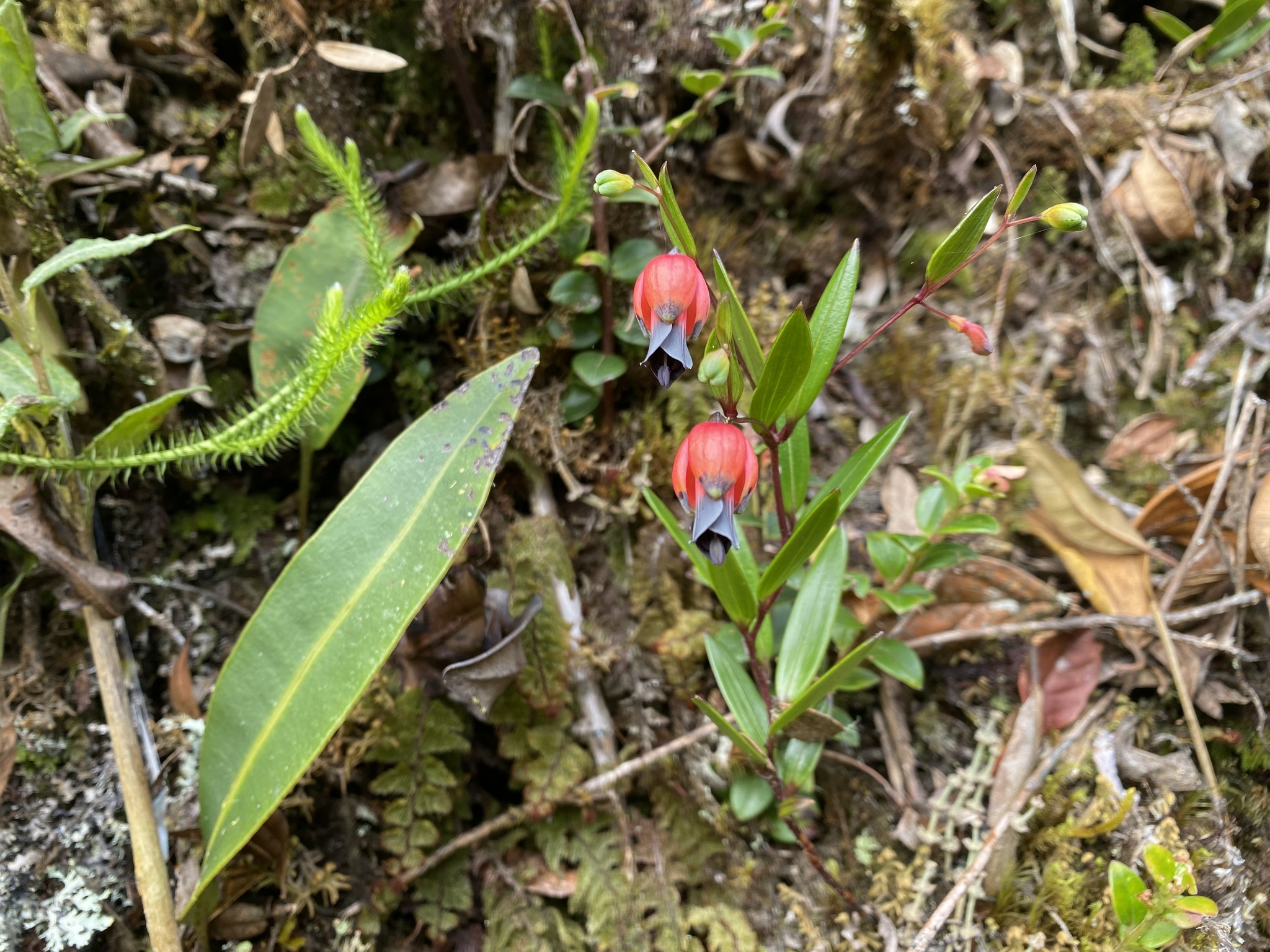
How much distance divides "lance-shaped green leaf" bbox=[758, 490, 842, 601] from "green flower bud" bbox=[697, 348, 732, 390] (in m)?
0.21

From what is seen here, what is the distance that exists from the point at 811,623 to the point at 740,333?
0.46 metres

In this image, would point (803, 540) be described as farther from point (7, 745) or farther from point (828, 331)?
point (7, 745)

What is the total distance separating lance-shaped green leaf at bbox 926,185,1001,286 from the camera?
0.76m

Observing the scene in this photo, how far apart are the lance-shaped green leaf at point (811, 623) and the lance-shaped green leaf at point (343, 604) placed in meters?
0.50

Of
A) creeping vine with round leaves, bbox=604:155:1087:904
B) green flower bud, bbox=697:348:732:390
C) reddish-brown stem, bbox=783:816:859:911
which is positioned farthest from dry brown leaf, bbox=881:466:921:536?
green flower bud, bbox=697:348:732:390

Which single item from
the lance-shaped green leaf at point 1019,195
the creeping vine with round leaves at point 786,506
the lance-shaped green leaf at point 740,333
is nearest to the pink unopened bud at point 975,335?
the creeping vine with round leaves at point 786,506

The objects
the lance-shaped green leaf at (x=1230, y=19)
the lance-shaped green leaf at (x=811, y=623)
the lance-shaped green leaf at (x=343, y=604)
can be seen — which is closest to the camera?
the lance-shaped green leaf at (x=343, y=604)

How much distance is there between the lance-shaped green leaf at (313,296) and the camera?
1222 millimetres

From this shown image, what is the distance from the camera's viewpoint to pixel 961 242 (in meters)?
0.80

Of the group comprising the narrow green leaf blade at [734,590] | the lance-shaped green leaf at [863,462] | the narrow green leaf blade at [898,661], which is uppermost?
the lance-shaped green leaf at [863,462]

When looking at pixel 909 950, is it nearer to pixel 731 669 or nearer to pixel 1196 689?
pixel 731 669

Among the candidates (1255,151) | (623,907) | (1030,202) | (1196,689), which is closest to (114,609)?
(623,907)

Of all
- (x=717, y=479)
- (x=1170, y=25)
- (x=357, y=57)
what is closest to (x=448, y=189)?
(x=357, y=57)

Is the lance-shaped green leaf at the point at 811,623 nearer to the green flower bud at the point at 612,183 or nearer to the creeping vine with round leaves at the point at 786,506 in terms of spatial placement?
the creeping vine with round leaves at the point at 786,506
